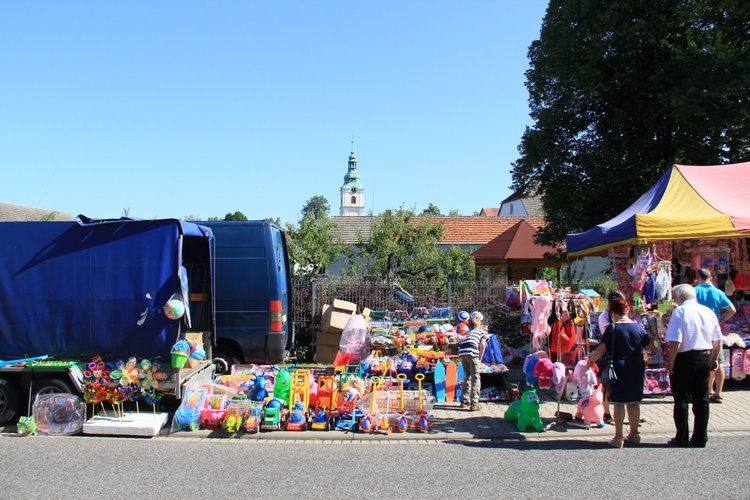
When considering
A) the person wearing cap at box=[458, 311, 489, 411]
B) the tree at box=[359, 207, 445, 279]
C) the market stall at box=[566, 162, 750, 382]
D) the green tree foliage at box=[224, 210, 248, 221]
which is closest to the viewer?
the person wearing cap at box=[458, 311, 489, 411]

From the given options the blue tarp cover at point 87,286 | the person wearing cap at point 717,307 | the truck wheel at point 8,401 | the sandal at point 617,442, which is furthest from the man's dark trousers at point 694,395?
the truck wheel at point 8,401

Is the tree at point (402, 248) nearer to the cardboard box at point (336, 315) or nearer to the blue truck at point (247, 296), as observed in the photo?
the cardboard box at point (336, 315)

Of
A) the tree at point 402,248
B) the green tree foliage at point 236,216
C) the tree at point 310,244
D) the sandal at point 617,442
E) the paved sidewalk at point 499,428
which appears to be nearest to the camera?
the sandal at point 617,442

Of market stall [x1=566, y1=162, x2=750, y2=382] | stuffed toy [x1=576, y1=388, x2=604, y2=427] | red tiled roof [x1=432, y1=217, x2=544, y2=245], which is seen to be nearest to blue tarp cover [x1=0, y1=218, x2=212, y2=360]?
stuffed toy [x1=576, y1=388, x2=604, y2=427]

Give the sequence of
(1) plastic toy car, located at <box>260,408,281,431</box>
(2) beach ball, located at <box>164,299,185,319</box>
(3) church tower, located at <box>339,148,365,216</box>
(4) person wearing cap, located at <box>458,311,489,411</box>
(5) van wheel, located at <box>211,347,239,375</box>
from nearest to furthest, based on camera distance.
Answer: (1) plastic toy car, located at <box>260,408,281,431</box> → (2) beach ball, located at <box>164,299,185,319</box> → (4) person wearing cap, located at <box>458,311,489,411</box> → (5) van wheel, located at <box>211,347,239,375</box> → (3) church tower, located at <box>339,148,365,216</box>

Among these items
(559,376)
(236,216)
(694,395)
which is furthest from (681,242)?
(236,216)

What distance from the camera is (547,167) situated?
677 inches

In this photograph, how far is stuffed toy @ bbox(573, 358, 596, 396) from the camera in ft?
24.3

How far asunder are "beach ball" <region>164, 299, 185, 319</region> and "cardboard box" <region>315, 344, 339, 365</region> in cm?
495

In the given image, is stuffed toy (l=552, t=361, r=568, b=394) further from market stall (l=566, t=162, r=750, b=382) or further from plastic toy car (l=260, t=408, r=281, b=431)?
plastic toy car (l=260, t=408, r=281, b=431)

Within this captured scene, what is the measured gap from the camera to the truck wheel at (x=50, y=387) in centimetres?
758

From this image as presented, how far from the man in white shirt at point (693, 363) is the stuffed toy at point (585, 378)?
0.97 m

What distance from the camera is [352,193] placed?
12588cm

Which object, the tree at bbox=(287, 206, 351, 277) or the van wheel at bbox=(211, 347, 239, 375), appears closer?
the van wheel at bbox=(211, 347, 239, 375)
